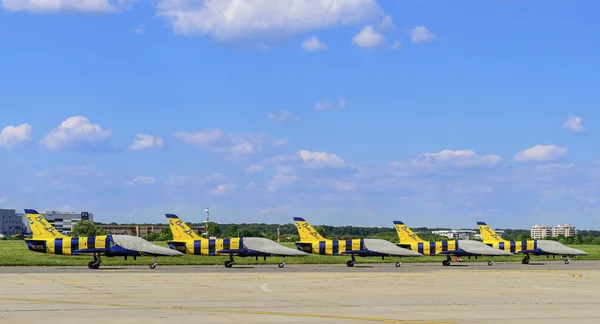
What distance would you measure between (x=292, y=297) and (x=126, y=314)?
795 cm

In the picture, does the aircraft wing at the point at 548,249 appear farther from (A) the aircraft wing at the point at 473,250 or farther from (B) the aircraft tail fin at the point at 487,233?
(B) the aircraft tail fin at the point at 487,233

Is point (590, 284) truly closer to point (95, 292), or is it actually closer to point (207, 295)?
point (207, 295)

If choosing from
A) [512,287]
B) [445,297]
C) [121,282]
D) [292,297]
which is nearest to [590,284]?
[512,287]

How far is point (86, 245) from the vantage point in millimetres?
53344

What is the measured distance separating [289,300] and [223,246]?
31.9m

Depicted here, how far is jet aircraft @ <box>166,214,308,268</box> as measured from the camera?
5972 centimetres

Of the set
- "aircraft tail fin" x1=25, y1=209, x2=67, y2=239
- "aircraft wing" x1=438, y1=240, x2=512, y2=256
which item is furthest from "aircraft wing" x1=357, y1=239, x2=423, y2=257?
"aircraft tail fin" x1=25, y1=209, x2=67, y2=239

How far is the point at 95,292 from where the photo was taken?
3114 centimetres

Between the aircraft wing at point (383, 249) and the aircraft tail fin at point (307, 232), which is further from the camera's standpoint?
the aircraft tail fin at point (307, 232)

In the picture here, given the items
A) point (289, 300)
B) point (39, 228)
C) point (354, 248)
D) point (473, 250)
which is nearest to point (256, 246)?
point (354, 248)

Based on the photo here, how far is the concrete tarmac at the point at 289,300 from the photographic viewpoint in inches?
894

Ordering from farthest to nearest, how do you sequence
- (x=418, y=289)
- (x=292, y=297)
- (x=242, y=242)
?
1. (x=242, y=242)
2. (x=418, y=289)
3. (x=292, y=297)

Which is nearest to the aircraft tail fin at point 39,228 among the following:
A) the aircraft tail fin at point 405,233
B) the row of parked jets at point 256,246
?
the row of parked jets at point 256,246

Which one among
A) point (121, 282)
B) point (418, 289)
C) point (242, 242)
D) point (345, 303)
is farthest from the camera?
point (242, 242)
